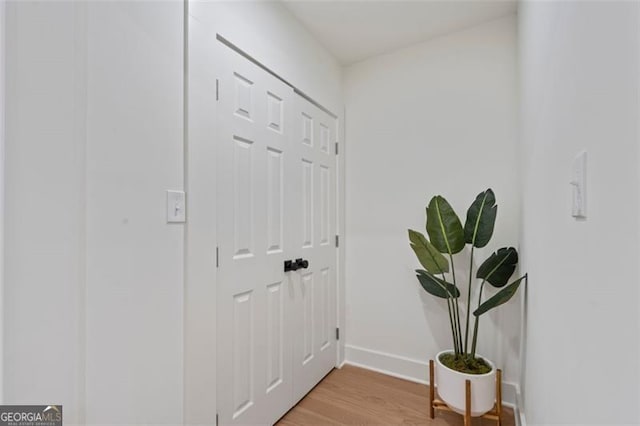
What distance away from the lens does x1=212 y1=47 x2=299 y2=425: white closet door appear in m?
1.51

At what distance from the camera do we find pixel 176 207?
4.18ft

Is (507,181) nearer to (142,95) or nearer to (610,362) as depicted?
(610,362)

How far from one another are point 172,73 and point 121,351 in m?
1.07

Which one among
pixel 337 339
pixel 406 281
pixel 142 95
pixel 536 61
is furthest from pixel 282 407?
pixel 536 61

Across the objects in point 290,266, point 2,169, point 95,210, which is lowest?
point 290,266

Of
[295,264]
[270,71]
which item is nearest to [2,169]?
[270,71]

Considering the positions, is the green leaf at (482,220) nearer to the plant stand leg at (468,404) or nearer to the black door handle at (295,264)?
the plant stand leg at (468,404)

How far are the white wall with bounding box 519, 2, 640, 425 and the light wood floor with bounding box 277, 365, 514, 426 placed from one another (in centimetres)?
102

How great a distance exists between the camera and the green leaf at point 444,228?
186 cm

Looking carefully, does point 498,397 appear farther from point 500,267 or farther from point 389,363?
point 389,363

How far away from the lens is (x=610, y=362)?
0.48 metres

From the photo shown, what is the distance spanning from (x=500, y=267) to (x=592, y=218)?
1.46 meters

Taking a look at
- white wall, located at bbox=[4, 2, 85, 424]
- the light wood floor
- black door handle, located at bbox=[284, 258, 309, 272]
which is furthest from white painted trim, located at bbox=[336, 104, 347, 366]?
white wall, located at bbox=[4, 2, 85, 424]

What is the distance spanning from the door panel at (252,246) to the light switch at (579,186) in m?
1.30
